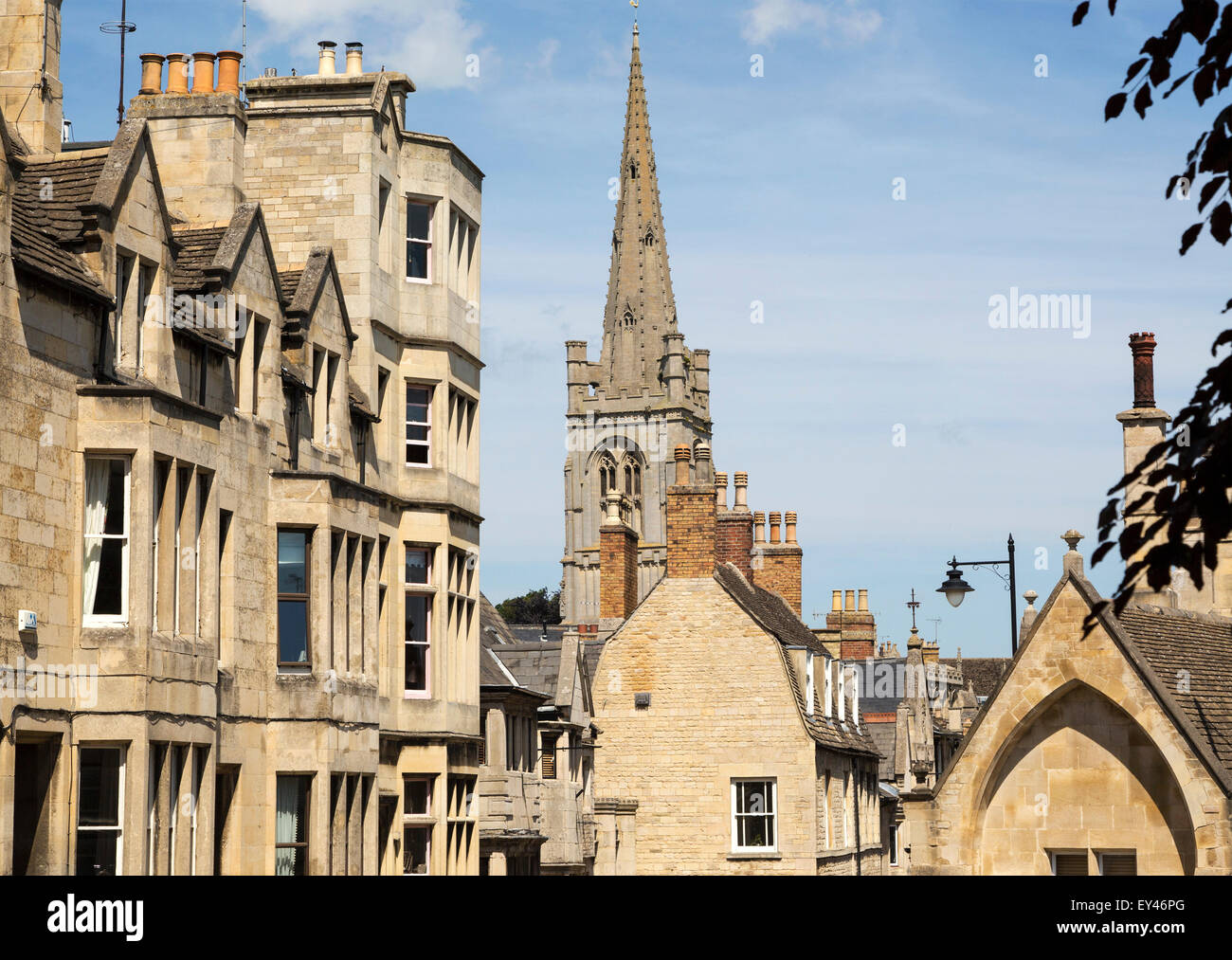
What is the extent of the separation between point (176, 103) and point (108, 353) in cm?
699

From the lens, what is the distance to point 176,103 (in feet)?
79.4

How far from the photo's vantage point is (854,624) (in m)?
72.4

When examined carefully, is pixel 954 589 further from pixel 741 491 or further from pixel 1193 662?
pixel 741 491

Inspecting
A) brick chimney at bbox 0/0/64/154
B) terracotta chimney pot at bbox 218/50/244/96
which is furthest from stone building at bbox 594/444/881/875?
brick chimney at bbox 0/0/64/154

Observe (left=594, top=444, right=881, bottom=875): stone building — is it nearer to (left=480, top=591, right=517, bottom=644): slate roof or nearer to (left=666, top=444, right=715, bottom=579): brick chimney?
(left=666, top=444, right=715, bottom=579): brick chimney

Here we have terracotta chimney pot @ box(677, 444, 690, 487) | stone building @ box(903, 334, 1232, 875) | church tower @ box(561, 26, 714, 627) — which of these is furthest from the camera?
church tower @ box(561, 26, 714, 627)

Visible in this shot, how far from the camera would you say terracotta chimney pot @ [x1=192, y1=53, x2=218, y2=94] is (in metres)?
24.5

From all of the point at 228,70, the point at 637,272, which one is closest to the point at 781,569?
the point at 228,70

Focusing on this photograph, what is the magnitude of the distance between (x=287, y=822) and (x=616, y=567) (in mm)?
24306

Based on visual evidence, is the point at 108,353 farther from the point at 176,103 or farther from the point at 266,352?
the point at 176,103

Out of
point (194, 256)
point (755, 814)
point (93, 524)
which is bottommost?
point (755, 814)

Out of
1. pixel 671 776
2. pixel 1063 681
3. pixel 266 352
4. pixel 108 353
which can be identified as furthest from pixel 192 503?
pixel 671 776

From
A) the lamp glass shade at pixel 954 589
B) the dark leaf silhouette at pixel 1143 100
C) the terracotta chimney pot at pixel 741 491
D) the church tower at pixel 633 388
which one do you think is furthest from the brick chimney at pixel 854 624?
the church tower at pixel 633 388

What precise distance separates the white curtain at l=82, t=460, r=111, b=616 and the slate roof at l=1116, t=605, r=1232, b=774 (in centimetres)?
1419
